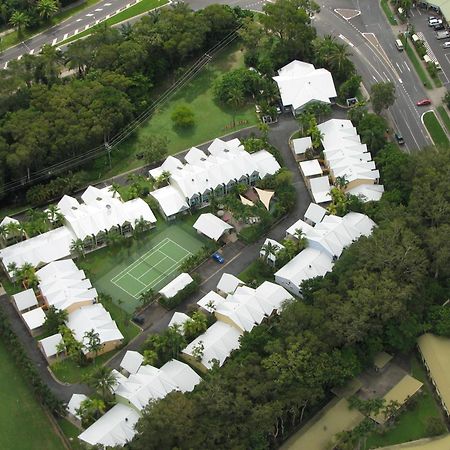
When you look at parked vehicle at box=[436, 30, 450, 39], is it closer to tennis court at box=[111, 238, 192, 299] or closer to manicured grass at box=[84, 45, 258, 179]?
manicured grass at box=[84, 45, 258, 179]

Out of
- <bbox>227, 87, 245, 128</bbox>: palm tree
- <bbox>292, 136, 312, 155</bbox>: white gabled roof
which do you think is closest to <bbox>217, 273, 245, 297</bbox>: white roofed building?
<bbox>292, 136, 312, 155</bbox>: white gabled roof

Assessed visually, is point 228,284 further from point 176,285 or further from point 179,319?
point 179,319

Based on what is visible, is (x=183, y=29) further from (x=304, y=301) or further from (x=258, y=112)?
(x=304, y=301)

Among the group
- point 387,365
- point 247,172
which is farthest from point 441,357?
point 247,172

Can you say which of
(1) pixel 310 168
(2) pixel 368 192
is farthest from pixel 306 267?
(1) pixel 310 168

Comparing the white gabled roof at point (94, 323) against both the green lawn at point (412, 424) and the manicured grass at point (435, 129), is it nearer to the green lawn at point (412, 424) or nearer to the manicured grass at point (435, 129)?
the green lawn at point (412, 424)

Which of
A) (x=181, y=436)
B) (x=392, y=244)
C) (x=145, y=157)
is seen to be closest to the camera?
(x=181, y=436)
